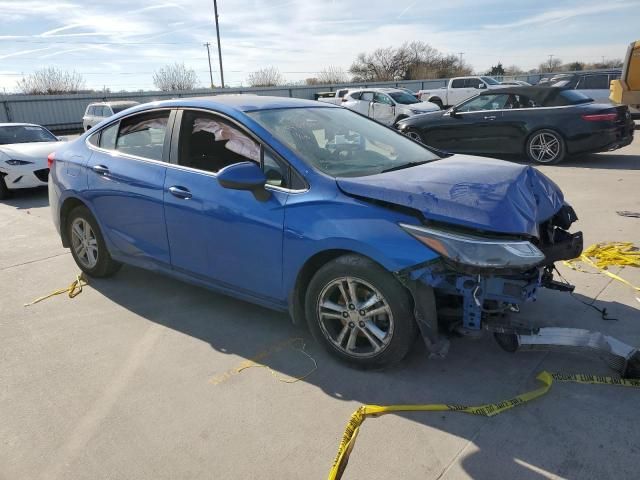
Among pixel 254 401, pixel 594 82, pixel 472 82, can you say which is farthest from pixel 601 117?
pixel 472 82

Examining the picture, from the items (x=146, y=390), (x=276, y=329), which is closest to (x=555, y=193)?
(x=276, y=329)

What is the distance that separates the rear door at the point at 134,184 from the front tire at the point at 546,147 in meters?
8.39

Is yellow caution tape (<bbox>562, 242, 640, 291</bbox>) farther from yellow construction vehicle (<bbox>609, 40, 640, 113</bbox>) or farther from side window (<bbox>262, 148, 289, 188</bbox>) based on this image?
yellow construction vehicle (<bbox>609, 40, 640, 113</bbox>)

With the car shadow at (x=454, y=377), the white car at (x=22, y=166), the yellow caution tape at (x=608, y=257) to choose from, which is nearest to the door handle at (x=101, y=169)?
the car shadow at (x=454, y=377)

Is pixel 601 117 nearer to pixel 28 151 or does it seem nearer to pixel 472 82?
pixel 28 151

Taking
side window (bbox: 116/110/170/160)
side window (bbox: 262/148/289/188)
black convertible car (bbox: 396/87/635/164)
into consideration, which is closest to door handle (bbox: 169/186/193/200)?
side window (bbox: 116/110/170/160)

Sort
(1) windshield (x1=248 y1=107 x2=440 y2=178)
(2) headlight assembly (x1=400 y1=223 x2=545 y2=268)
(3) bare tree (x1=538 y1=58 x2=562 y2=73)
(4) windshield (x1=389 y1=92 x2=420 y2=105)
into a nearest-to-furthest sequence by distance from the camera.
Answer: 1. (2) headlight assembly (x1=400 y1=223 x2=545 y2=268)
2. (1) windshield (x1=248 y1=107 x2=440 y2=178)
3. (4) windshield (x1=389 y1=92 x2=420 y2=105)
4. (3) bare tree (x1=538 y1=58 x2=562 y2=73)

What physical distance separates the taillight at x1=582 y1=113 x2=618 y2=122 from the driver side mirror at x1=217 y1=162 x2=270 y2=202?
862 centimetres

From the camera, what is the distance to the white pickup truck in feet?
88.9

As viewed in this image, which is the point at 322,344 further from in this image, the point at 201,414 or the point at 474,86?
the point at 474,86

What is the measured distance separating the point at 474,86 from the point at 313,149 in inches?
1034

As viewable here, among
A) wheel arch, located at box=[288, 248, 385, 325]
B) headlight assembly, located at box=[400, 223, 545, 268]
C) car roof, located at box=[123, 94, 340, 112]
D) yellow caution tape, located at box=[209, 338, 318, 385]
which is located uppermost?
car roof, located at box=[123, 94, 340, 112]

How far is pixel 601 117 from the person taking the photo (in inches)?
381

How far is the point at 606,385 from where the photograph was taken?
2945mm
